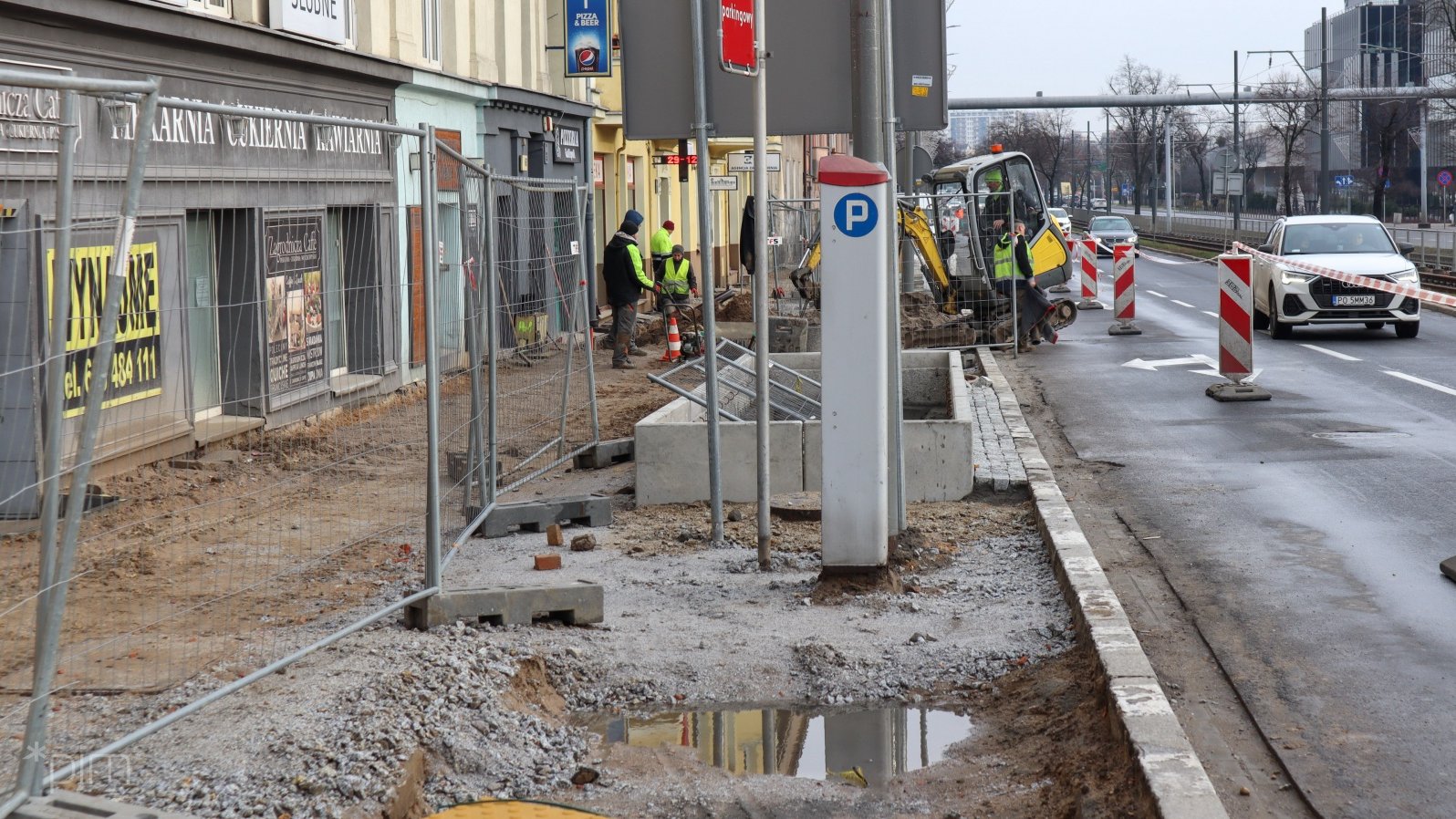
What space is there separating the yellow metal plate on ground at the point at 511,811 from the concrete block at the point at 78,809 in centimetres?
74

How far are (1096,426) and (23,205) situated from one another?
11279 millimetres

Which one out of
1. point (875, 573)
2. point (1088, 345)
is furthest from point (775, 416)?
point (1088, 345)

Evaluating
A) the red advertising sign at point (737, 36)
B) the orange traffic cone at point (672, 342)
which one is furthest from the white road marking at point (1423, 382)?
the red advertising sign at point (737, 36)

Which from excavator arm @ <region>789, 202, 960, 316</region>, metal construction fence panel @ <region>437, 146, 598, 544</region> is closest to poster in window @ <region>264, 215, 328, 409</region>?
metal construction fence panel @ <region>437, 146, 598, 544</region>

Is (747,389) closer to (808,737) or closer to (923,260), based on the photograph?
(808,737)

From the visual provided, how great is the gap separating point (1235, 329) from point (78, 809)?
42.9ft

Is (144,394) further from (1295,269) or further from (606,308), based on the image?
(606,308)

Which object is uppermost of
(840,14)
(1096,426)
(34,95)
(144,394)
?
(840,14)

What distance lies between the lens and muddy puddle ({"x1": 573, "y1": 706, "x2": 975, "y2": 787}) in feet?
17.4

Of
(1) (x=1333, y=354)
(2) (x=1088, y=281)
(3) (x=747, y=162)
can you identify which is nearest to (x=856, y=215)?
(1) (x=1333, y=354)

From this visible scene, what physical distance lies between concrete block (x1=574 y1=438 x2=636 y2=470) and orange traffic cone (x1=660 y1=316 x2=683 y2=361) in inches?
397

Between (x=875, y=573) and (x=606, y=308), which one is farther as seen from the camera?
(x=606, y=308)

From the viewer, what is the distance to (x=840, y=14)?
8.41m

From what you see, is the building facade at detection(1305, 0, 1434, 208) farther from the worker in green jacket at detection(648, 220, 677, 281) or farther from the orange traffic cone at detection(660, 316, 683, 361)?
the orange traffic cone at detection(660, 316, 683, 361)
